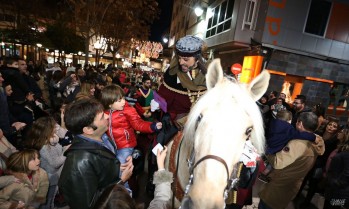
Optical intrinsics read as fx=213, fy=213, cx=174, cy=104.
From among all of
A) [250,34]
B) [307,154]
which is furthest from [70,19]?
[307,154]

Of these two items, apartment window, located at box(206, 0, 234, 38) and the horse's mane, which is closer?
the horse's mane

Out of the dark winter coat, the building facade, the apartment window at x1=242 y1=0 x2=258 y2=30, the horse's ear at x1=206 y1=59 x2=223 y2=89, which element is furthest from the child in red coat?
the apartment window at x1=242 y1=0 x2=258 y2=30

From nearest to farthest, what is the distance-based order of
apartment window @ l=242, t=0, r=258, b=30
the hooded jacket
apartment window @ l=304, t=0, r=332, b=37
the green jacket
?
the green jacket < the hooded jacket < apartment window @ l=304, t=0, r=332, b=37 < apartment window @ l=242, t=0, r=258, b=30

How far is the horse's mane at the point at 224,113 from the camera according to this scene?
1.69 meters

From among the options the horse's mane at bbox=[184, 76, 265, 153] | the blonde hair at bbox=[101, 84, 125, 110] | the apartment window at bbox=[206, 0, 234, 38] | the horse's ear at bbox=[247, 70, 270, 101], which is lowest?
the blonde hair at bbox=[101, 84, 125, 110]

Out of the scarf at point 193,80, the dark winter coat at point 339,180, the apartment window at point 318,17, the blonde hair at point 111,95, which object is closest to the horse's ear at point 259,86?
the scarf at point 193,80

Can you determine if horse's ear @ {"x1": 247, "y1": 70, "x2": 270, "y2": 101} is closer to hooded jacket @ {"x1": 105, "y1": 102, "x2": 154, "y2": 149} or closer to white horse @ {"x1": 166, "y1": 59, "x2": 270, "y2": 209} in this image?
white horse @ {"x1": 166, "y1": 59, "x2": 270, "y2": 209}

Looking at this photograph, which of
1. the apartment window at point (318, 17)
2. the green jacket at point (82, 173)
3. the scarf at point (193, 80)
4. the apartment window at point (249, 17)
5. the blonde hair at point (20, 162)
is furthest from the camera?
the apartment window at point (249, 17)

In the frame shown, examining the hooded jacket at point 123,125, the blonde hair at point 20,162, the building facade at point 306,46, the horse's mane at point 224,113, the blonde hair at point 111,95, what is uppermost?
the building facade at point 306,46

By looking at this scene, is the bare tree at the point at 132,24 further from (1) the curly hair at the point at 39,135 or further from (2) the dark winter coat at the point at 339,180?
(2) the dark winter coat at the point at 339,180

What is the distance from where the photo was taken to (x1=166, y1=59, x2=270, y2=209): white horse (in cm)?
156

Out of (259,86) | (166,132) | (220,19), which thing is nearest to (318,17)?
(220,19)

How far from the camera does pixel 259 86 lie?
2145 millimetres

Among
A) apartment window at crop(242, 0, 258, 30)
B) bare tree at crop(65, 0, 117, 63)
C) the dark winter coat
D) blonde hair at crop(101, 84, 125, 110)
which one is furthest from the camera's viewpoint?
bare tree at crop(65, 0, 117, 63)
